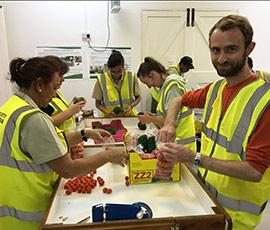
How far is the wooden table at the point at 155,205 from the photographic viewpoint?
3.31ft

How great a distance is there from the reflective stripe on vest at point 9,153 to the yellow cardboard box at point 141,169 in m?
0.47

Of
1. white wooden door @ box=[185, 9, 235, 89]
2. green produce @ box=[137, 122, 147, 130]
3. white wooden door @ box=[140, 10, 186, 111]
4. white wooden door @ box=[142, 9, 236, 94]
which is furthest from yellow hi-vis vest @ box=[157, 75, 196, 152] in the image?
white wooden door @ box=[185, 9, 235, 89]

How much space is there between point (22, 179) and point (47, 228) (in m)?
0.34

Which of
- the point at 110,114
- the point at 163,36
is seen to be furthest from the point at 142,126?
the point at 163,36

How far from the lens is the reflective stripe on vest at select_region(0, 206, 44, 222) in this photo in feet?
4.21

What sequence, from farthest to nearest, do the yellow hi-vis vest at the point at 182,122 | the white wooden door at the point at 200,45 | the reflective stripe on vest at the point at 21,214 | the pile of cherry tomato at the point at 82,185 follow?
the white wooden door at the point at 200,45 < the yellow hi-vis vest at the point at 182,122 < the pile of cherry tomato at the point at 82,185 < the reflective stripe on vest at the point at 21,214

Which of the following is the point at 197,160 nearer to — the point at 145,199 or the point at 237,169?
the point at 237,169

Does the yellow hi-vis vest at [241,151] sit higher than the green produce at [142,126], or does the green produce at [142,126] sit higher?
the yellow hi-vis vest at [241,151]

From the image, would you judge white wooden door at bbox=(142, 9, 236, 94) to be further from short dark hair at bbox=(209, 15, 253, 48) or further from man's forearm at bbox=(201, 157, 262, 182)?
man's forearm at bbox=(201, 157, 262, 182)

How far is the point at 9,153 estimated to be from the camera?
123 centimetres

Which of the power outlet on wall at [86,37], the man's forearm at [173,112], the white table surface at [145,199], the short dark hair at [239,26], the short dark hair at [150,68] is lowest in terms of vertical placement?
the white table surface at [145,199]

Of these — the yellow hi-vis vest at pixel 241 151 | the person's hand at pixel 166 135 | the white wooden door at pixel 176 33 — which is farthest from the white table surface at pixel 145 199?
the white wooden door at pixel 176 33

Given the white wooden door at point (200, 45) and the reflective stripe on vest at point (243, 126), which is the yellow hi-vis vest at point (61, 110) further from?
the white wooden door at point (200, 45)

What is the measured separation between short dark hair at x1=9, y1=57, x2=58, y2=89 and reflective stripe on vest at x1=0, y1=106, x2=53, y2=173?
0.16 m
